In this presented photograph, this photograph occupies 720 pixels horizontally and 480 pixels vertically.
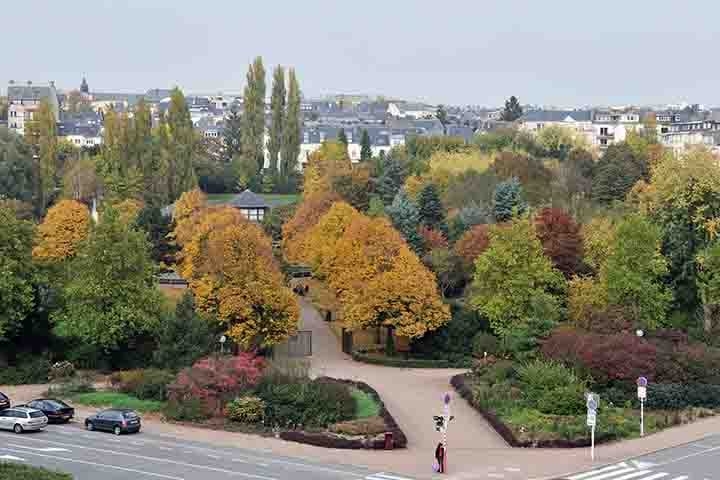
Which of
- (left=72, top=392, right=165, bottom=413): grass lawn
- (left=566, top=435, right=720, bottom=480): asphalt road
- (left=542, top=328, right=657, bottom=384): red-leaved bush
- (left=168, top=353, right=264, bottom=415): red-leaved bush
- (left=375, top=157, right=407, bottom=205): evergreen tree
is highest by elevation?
(left=375, top=157, right=407, bottom=205): evergreen tree

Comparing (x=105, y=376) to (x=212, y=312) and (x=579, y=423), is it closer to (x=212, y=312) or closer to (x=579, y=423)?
(x=212, y=312)

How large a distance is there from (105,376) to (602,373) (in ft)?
71.3

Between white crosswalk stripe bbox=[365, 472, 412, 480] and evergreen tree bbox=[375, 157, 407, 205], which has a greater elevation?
evergreen tree bbox=[375, 157, 407, 205]

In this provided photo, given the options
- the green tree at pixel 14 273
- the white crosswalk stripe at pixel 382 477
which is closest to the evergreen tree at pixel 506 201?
the green tree at pixel 14 273

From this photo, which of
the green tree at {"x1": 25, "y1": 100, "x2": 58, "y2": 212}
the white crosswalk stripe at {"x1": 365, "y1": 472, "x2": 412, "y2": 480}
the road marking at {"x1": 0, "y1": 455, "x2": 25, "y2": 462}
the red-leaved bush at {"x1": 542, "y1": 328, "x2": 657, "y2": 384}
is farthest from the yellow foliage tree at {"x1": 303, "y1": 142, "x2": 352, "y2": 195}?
the white crosswalk stripe at {"x1": 365, "y1": 472, "x2": 412, "y2": 480}

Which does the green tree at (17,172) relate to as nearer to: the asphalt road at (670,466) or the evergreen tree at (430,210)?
the evergreen tree at (430,210)

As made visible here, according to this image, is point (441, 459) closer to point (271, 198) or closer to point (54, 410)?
point (54, 410)

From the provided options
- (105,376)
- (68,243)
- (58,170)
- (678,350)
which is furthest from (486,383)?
(58,170)

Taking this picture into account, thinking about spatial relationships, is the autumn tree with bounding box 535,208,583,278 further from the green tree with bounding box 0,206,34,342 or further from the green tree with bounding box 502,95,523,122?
the green tree with bounding box 502,95,523,122

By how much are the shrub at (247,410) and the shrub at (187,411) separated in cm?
113

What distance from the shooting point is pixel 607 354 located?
43406 millimetres

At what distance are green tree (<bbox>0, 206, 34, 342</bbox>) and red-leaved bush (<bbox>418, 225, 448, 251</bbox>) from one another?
974 inches

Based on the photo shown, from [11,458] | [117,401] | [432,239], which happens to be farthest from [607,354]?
[432,239]

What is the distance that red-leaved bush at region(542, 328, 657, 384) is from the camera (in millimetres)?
43062
